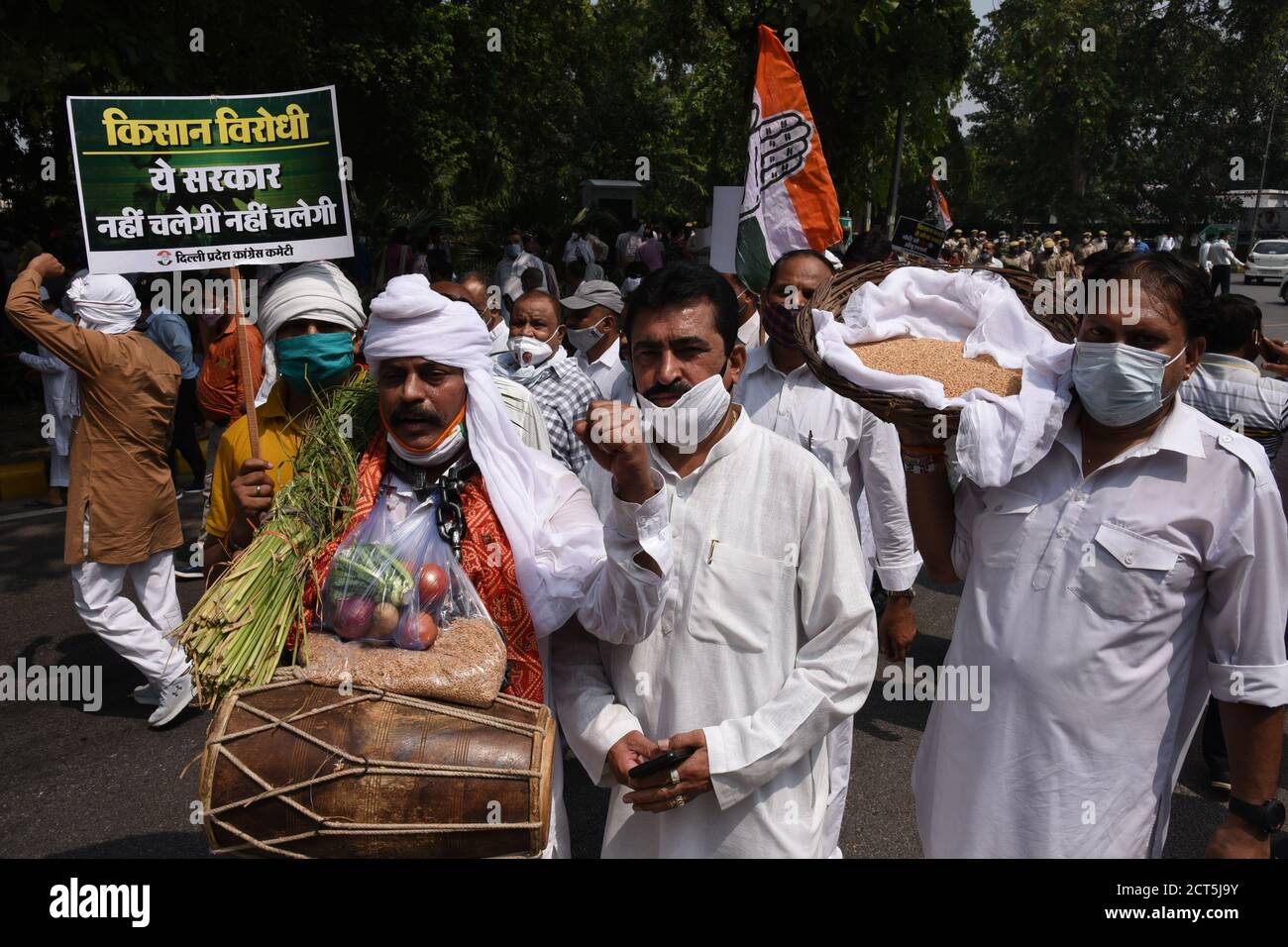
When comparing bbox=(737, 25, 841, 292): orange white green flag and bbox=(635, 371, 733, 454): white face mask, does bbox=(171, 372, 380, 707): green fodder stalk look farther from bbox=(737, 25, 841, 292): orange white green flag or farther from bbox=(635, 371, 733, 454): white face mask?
bbox=(737, 25, 841, 292): orange white green flag

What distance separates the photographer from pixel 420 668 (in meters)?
2.14

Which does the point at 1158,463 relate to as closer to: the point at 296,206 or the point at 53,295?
the point at 296,206

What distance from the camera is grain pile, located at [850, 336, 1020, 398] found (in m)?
2.49

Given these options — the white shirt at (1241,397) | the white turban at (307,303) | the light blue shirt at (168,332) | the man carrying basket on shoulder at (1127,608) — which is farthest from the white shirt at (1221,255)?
the white turban at (307,303)

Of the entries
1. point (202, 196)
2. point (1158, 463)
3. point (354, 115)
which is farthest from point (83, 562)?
point (354, 115)

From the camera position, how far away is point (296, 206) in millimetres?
3230

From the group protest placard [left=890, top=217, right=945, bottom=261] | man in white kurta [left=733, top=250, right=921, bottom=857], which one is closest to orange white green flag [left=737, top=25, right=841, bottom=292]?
protest placard [left=890, top=217, right=945, bottom=261]

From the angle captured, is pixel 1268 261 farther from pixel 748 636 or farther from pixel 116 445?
pixel 748 636

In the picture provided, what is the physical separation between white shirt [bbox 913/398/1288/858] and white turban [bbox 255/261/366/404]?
6.33ft

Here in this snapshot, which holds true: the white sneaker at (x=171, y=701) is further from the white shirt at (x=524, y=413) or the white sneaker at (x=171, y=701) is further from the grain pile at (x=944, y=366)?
the grain pile at (x=944, y=366)

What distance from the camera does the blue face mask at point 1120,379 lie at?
237 centimetres

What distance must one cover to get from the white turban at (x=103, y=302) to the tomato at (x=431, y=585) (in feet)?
11.9
